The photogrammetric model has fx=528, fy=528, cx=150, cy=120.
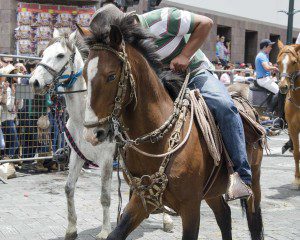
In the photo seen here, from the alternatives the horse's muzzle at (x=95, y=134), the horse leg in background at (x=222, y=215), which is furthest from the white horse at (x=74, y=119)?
the horse's muzzle at (x=95, y=134)

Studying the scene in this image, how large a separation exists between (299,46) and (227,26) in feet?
53.1

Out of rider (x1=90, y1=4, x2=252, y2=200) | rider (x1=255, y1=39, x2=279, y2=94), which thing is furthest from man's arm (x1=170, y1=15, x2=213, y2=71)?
rider (x1=255, y1=39, x2=279, y2=94)

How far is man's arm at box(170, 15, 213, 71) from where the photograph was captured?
172 inches

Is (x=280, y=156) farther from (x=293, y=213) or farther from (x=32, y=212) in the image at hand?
(x=32, y=212)

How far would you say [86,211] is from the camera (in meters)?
7.68

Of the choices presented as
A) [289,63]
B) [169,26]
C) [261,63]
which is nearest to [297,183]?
[289,63]

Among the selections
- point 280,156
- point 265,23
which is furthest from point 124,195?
point 265,23

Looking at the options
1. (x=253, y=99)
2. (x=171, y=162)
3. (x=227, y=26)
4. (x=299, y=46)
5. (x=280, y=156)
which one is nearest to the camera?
(x=171, y=162)

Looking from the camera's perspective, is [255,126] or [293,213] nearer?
[255,126]

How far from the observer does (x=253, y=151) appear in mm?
5574

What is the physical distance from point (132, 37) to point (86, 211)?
14.0 feet

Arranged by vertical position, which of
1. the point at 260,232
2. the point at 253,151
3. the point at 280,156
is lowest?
the point at 280,156

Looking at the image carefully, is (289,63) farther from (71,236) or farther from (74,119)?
(71,236)

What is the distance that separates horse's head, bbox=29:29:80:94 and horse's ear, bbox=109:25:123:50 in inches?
126
